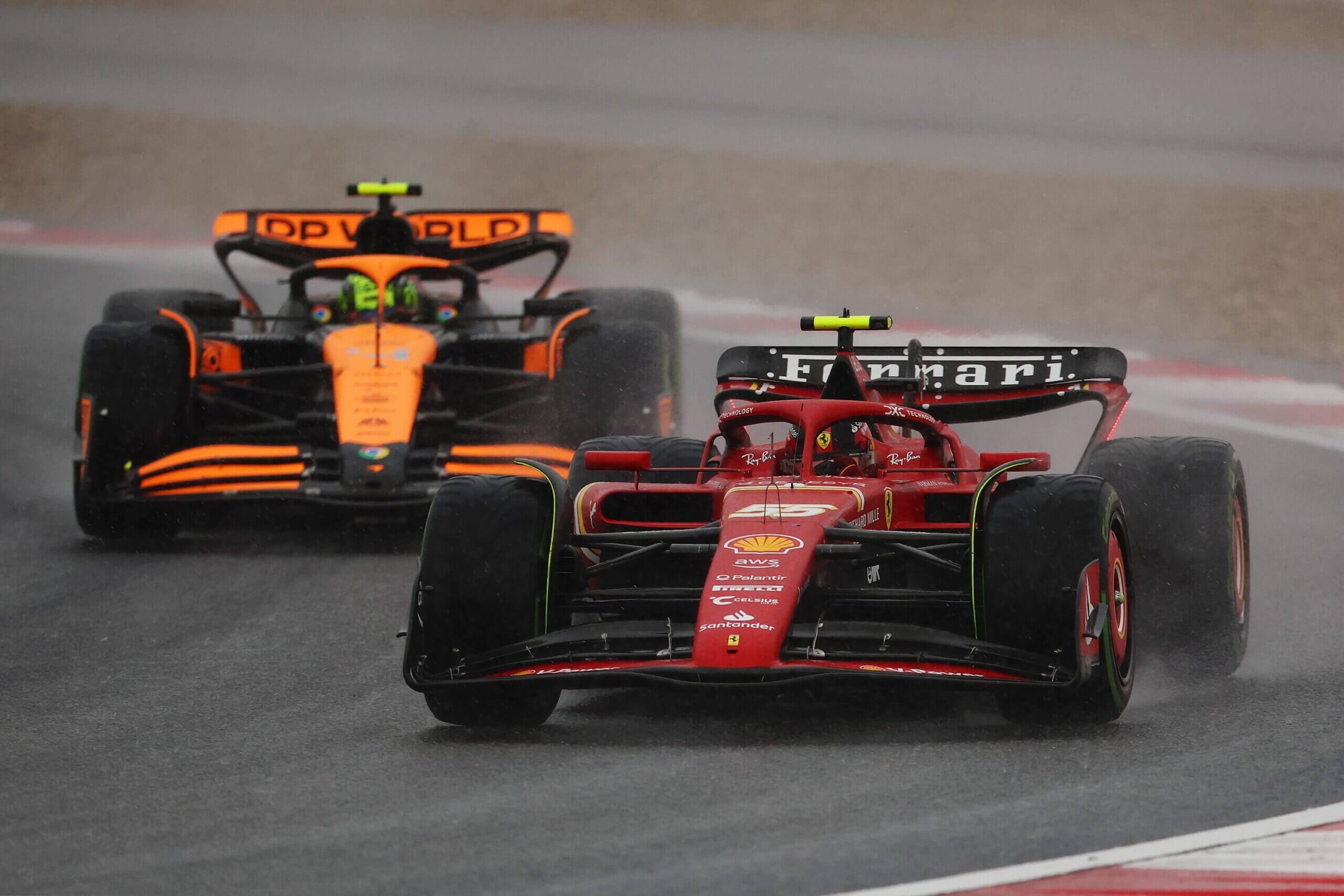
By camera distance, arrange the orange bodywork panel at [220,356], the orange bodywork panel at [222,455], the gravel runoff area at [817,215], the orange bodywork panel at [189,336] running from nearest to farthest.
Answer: the orange bodywork panel at [222,455] → the orange bodywork panel at [189,336] → the orange bodywork panel at [220,356] → the gravel runoff area at [817,215]

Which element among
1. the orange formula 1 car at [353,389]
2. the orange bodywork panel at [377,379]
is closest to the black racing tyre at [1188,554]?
the orange formula 1 car at [353,389]

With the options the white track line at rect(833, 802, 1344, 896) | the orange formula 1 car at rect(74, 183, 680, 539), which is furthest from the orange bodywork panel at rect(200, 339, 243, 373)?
the white track line at rect(833, 802, 1344, 896)

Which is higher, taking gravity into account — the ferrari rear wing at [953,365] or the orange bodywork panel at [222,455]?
the ferrari rear wing at [953,365]

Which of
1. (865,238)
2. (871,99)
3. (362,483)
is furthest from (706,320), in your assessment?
(362,483)

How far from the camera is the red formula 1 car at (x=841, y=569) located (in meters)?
6.80

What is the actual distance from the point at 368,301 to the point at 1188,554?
7123mm

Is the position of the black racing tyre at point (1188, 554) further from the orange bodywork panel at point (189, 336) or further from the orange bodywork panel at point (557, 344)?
the orange bodywork panel at point (189, 336)

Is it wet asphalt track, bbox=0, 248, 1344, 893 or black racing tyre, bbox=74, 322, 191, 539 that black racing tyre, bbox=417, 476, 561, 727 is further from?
black racing tyre, bbox=74, 322, 191, 539

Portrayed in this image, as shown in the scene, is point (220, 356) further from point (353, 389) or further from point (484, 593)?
point (484, 593)

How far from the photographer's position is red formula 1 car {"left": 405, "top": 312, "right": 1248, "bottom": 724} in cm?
680

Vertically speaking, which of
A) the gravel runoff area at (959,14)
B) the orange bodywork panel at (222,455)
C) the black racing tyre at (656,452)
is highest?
the gravel runoff area at (959,14)

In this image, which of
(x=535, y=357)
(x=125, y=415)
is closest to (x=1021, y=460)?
(x=535, y=357)

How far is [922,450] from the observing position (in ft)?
28.9

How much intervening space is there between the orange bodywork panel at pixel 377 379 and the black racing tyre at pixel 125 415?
0.95 m
